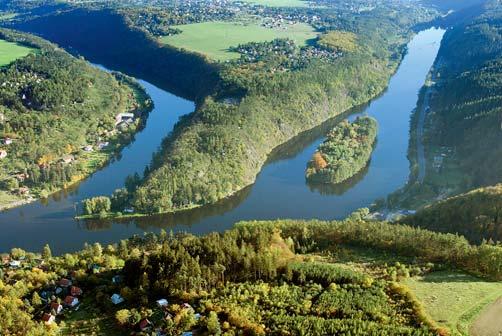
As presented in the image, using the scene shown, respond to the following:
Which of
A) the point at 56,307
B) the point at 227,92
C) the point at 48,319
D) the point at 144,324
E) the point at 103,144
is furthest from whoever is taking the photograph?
the point at 227,92

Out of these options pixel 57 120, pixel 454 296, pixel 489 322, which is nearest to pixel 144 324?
pixel 454 296

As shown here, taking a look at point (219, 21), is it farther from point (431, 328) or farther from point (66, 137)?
point (431, 328)

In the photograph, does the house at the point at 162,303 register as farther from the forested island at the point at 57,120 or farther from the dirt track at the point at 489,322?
the forested island at the point at 57,120

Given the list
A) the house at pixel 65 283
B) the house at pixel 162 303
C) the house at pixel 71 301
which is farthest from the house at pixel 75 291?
the house at pixel 162 303

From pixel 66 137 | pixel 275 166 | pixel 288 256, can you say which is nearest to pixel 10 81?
pixel 66 137

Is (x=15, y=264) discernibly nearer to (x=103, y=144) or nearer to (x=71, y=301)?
(x=71, y=301)

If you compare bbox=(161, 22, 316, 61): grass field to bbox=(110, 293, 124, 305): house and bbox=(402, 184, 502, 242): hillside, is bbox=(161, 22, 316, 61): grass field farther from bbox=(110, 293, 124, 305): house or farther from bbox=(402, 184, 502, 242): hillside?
bbox=(110, 293, 124, 305): house

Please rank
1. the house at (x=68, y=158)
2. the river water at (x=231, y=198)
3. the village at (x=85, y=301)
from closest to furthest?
the village at (x=85, y=301) < the river water at (x=231, y=198) < the house at (x=68, y=158)

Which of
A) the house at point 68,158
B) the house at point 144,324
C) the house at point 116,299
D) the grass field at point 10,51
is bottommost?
the house at point 68,158
